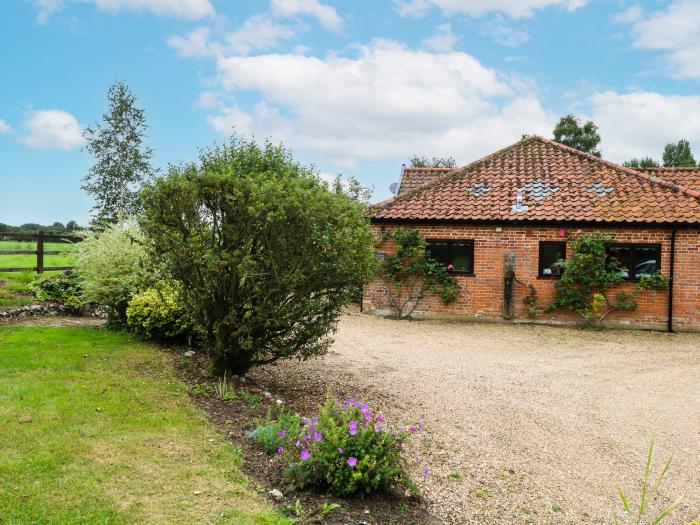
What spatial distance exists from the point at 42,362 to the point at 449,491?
6.16m

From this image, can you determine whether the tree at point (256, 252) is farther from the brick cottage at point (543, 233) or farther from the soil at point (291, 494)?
the brick cottage at point (543, 233)

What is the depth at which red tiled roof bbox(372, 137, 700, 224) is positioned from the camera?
626 inches

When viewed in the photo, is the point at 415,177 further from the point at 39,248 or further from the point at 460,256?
the point at 39,248

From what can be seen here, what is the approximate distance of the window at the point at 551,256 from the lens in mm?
16203

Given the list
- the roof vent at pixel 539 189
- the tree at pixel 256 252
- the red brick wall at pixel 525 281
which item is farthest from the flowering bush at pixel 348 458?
the roof vent at pixel 539 189

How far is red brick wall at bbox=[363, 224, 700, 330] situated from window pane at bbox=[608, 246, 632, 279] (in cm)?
29

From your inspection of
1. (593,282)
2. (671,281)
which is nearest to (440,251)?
(593,282)

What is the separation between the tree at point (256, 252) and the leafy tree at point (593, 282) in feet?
32.9

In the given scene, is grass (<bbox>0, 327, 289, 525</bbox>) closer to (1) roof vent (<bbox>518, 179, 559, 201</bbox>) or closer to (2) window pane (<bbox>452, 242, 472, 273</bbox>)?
(2) window pane (<bbox>452, 242, 472, 273</bbox>)

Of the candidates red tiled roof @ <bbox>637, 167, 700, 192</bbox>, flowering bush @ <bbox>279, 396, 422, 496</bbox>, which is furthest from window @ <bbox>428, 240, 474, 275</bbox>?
flowering bush @ <bbox>279, 396, 422, 496</bbox>

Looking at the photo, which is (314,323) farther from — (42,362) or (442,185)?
(442,185)

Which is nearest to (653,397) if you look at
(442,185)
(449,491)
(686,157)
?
(449,491)

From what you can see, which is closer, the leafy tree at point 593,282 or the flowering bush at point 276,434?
the flowering bush at point 276,434

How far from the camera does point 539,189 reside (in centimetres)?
1745
